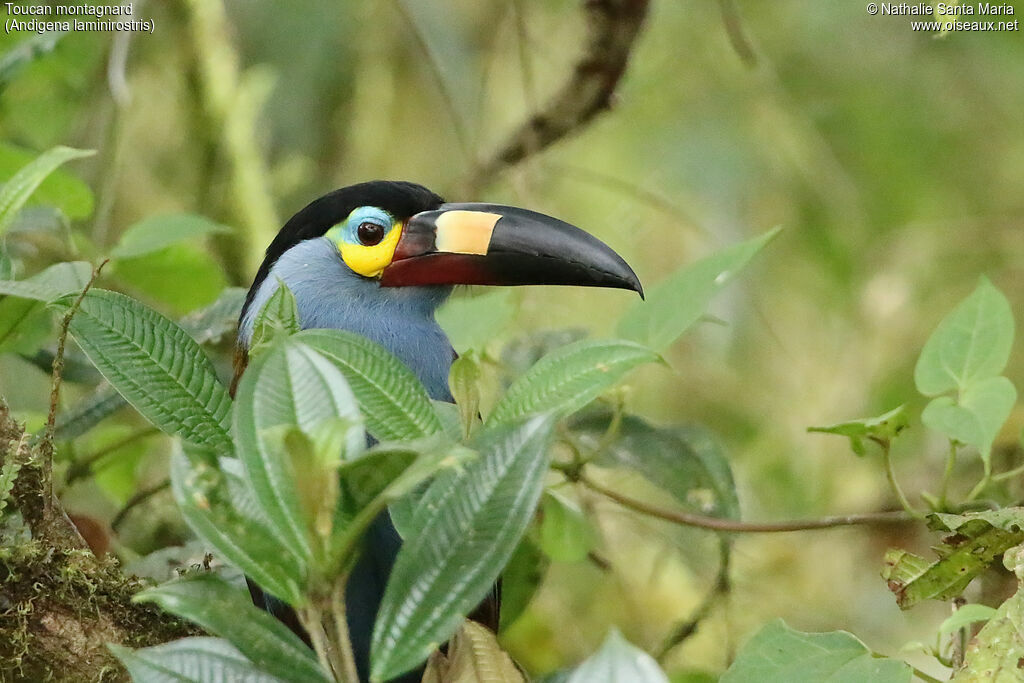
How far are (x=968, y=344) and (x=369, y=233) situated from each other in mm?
1255

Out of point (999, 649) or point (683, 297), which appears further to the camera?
point (683, 297)

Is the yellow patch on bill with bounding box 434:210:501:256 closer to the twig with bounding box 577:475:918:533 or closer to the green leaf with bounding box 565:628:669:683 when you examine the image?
the twig with bounding box 577:475:918:533

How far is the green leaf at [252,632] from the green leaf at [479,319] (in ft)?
3.32

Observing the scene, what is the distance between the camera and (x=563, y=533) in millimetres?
2133

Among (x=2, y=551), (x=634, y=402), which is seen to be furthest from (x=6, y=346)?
(x=634, y=402)

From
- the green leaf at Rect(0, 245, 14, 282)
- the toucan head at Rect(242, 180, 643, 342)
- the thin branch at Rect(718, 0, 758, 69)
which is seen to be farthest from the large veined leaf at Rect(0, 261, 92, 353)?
the thin branch at Rect(718, 0, 758, 69)

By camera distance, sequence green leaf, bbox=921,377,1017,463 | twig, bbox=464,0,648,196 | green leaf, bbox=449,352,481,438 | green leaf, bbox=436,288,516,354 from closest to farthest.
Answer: green leaf, bbox=449,352,481,438
green leaf, bbox=921,377,1017,463
green leaf, bbox=436,288,516,354
twig, bbox=464,0,648,196

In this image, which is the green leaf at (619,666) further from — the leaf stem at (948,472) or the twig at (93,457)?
the twig at (93,457)

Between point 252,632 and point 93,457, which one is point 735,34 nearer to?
point 93,457

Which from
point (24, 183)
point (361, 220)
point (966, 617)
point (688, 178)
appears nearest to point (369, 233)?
point (361, 220)

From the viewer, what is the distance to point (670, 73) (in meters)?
4.62

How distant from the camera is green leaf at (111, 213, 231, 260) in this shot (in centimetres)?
200

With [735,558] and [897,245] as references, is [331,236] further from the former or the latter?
[897,245]

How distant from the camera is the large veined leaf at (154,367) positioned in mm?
1394
